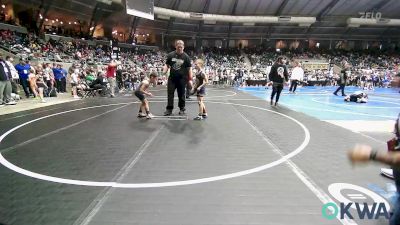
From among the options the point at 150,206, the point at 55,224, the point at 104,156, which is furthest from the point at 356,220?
the point at 104,156

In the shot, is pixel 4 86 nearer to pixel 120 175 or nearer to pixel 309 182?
pixel 120 175

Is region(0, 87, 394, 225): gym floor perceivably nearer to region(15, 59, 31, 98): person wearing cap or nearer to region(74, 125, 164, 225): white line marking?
region(74, 125, 164, 225): white line marking

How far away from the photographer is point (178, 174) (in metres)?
3.87

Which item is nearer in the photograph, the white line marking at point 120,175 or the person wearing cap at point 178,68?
the white line marking at point 120,175

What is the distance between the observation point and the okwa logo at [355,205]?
2801mm

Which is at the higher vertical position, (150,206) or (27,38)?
(27,38)

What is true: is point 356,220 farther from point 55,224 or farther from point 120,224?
point 55,224

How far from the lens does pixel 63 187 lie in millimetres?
3385

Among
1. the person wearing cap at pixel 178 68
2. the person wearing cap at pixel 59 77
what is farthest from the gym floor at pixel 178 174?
the person wearing cap at pixel 59 77

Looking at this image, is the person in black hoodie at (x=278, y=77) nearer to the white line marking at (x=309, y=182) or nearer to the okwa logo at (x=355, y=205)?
the white line marking at (x=309, y=182)

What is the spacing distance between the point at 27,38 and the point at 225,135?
23.9 metres

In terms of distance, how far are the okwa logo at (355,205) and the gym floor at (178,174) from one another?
0.11 feet

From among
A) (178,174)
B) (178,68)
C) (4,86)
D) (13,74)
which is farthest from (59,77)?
(178,174)

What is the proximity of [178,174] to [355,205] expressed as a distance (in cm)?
200
